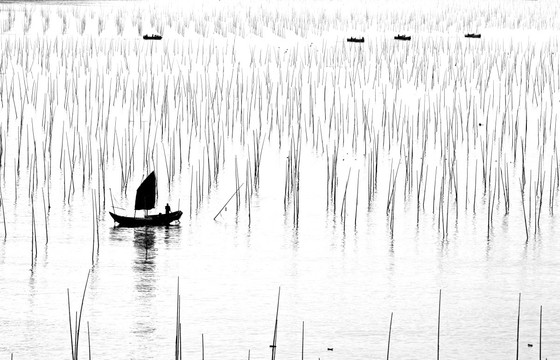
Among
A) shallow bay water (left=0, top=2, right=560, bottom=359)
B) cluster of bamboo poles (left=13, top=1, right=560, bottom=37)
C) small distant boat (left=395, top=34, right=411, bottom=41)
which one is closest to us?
shallow bay water (left=0, top=2, right=560, bottom=359)

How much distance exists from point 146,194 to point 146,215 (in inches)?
Answer: 4.3

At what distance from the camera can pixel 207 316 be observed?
14.9 feet

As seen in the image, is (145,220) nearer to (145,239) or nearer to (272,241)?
(145,239)

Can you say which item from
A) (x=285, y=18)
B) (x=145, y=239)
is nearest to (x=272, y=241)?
(x=145, y=239)

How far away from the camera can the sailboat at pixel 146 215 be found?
587 cm

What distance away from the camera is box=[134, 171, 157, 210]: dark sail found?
5887 mm

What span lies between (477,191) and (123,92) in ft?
14.7

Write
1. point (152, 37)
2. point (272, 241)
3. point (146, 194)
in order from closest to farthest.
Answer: point (272, 241) → point (146, 194) → point (152, 37)

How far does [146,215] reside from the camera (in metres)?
5.90

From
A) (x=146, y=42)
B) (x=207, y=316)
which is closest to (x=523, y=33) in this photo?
(x=146, y=42)

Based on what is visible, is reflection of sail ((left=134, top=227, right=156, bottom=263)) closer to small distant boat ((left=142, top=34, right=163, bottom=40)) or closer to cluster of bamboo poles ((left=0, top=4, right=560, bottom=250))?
cluster of bamboo poles ((left=0, top=4, right=560, bottom=250))

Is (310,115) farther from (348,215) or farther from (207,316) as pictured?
(207,316)

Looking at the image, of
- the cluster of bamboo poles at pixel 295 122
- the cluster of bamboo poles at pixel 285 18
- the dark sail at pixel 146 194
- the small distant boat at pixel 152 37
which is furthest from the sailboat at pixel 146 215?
the cluster of bamboo poles at pixel 285 18

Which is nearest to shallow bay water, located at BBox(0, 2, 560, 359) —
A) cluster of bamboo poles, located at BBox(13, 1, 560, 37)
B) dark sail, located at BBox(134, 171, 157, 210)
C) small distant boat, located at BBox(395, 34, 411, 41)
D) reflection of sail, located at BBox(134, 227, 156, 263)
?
reflection of sail, located at BBox(134, 227, 156, 263)
